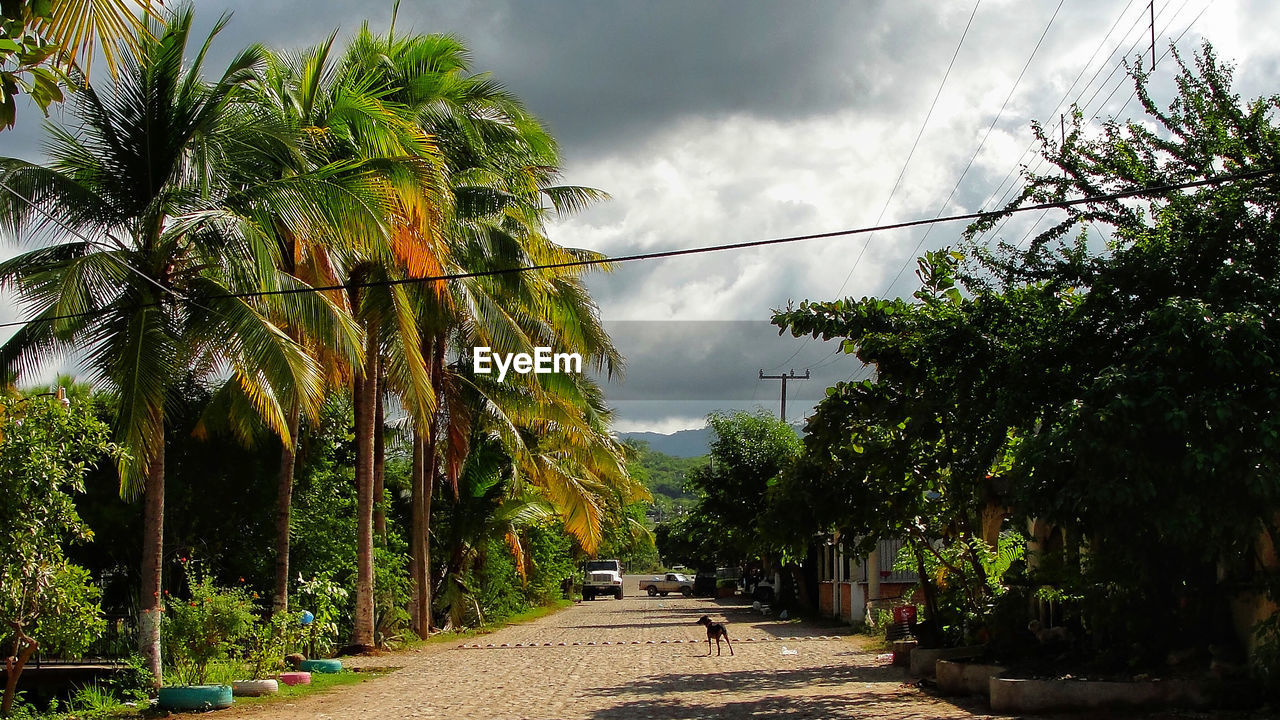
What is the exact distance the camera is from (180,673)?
1416 centimetres

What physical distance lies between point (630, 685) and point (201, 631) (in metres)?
5.63

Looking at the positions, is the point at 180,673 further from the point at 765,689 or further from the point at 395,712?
the point at 765,689

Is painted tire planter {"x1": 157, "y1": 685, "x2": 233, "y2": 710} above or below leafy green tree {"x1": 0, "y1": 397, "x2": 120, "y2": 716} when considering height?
below

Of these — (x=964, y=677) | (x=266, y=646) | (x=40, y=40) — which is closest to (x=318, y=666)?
(x=266, y=646)

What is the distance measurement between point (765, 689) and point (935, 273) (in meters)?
5.84

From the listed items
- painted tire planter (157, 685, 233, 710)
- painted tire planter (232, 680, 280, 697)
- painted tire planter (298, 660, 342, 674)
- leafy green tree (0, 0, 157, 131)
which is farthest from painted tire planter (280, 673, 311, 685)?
leafy green tree (0, 0, 157, 131)

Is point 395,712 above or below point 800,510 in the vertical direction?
below

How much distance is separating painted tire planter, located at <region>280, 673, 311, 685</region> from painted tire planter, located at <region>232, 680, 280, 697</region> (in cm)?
100

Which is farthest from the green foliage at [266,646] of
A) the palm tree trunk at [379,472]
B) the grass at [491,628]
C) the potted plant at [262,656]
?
the grass at [491,628]

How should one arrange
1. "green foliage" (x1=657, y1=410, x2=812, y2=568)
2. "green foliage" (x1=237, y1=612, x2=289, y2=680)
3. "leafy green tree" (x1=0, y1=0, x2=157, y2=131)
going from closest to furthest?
"leafy green tree" (x1=0, y1=0, x2=157, y2=131)
"green foliage" (x1=237, y1=612, x2=289, y2=680)
"green foliage" (x1=657, y1=410, x2=812, y2=568)

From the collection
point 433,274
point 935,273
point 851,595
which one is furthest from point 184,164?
point 851,595

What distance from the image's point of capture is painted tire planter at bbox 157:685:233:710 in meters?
13.2

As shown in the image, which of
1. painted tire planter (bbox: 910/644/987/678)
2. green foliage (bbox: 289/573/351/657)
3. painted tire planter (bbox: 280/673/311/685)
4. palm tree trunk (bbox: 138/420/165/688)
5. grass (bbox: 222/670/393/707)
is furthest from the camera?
green foliage (bbox: 289/573/351/657)

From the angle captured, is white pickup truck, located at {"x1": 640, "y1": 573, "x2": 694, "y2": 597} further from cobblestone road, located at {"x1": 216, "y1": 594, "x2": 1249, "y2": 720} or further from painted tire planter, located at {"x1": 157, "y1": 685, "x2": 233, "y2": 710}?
painted tire planter, located at {"x1": 157, "y1": 685, "x2": 233, "y2": 710}
